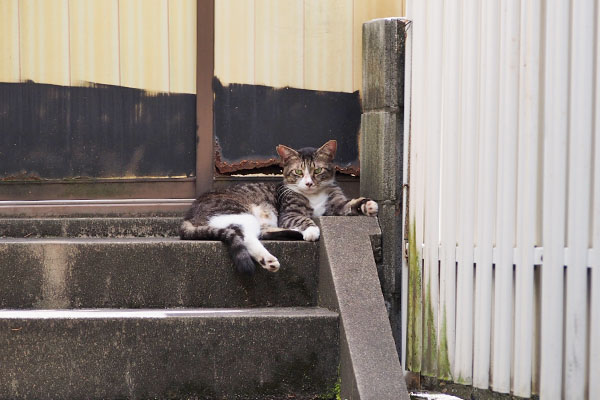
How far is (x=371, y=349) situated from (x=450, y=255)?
0.60m

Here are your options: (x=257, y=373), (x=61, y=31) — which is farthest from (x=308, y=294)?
(x=61, y=31)

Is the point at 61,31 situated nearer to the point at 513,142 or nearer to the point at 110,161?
the point at 110,161

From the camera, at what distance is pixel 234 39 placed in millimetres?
4129

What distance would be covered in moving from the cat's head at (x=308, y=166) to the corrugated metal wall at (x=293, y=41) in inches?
19.3

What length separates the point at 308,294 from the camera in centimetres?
330

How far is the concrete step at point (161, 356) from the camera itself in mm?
2771

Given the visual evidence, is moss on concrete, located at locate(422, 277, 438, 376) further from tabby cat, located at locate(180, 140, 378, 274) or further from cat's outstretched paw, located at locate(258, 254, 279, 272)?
cat's outstretched paw, located at locate(258, 254, 279, 272)

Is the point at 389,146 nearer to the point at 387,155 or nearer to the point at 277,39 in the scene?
the point at 387,155

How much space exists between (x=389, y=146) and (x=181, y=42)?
1.55 meters

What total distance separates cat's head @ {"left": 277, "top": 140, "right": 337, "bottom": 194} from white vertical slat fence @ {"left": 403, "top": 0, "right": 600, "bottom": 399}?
2.47ft

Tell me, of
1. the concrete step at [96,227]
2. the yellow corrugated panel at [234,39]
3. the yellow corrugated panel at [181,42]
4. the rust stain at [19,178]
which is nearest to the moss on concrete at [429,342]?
the concrete step at [96,227]

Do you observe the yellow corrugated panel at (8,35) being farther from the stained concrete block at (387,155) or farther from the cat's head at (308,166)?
the stained concrete block at (387,155)

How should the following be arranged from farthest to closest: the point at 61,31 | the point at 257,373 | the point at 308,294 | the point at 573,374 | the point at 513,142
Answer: the point at 61,31 → the point at 308,294 → the point at 257,373 → the point at 513,142 → the point at 573,374

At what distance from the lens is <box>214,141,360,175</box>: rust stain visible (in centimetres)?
417
